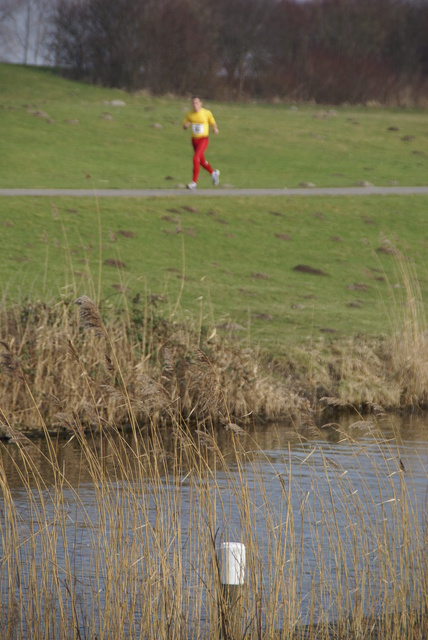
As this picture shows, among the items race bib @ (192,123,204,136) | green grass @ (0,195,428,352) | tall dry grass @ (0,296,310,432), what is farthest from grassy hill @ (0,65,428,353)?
race bib @ (192,123,204,136)

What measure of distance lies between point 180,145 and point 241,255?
14.4 metres

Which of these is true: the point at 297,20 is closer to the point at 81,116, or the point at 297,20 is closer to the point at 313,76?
the point at 313,76

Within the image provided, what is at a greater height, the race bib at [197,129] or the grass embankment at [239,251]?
the race bib at [197,129]

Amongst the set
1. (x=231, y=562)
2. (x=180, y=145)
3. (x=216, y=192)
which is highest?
(x=231, y=562)

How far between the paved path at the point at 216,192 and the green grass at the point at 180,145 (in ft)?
3.89

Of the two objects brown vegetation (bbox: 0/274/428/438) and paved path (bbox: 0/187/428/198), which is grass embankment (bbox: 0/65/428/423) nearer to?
brown vegetation (bbox: 0/274/428/438)

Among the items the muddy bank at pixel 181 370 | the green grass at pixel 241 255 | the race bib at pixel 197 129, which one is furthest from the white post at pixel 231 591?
the race bib at pixel 197 129

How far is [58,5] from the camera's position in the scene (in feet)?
198

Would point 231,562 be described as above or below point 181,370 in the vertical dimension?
above

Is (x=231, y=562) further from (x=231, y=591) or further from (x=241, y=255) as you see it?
(x=241, y=255)

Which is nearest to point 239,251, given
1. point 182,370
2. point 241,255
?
point 241,255

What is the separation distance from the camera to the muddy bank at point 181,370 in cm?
1112

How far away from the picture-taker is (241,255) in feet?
67.8

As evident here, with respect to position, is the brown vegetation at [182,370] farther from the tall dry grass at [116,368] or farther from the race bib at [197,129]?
the race bib at [197,129]
